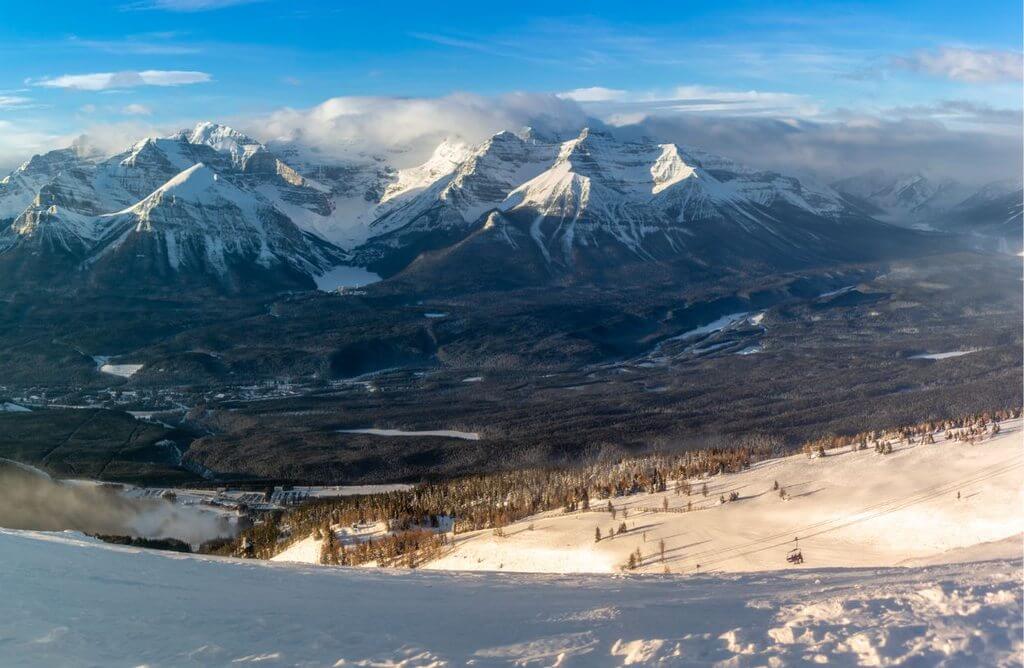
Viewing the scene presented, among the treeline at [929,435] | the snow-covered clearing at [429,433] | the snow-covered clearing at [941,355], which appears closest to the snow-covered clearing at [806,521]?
the treeline at [929,435]

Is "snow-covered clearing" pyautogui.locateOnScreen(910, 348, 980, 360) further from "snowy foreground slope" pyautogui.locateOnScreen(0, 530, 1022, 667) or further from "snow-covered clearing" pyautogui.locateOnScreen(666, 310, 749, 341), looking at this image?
"snowy foreground slope" pyautogui.locateOnScreen(0, 530, 1022, 667)

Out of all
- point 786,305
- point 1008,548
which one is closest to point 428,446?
point 1008,548

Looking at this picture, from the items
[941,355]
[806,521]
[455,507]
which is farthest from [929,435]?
[941,355]

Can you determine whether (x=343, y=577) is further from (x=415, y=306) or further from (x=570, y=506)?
(x=415, y=306)

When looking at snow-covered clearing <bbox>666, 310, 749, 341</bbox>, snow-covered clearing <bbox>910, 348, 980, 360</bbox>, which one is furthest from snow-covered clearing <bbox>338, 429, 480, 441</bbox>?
snow-covered clearing <bbox>666, 310, 749, 341</bbox>

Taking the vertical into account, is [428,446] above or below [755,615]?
below

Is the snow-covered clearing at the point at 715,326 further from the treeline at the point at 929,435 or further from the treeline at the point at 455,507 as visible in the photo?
the treeline at the point at 929,435

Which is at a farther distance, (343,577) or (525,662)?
(343,577)
